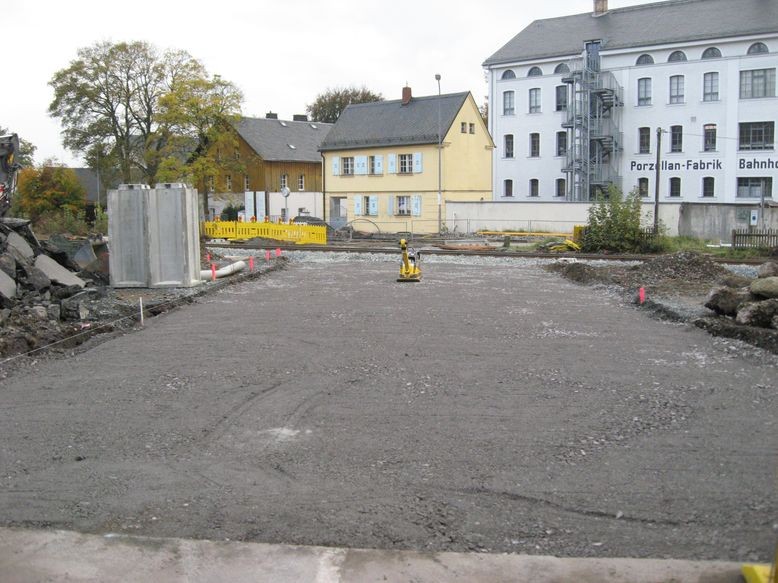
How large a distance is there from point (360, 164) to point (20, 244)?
44093 millimetres

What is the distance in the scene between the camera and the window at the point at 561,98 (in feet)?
205

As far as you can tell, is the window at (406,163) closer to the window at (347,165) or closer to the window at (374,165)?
the window at (374,165)

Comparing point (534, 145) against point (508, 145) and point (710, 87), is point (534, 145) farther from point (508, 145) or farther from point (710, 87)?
point (710, 87)

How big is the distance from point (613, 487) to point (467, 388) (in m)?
3.72

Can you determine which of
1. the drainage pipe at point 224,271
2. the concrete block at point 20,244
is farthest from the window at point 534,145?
the concrete block at point 20,244

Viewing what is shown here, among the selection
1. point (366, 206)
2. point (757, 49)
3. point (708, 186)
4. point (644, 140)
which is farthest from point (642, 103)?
point (366, 206)

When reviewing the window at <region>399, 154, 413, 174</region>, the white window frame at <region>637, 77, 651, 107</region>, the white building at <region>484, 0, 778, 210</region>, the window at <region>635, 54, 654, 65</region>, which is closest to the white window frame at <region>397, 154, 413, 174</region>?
the window at <region>399, 154, 413, 174</region>

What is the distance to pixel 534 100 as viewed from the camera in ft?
211

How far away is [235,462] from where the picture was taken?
753 cm

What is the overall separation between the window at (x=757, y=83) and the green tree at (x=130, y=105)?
Result: 111ft

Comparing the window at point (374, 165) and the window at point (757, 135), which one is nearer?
the window at point (757, 135)

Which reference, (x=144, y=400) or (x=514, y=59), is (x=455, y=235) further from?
(x=144, y=400)

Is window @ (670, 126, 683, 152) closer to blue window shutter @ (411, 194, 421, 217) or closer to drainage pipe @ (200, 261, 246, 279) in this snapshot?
blue window shutter @ (411, 194, 421, 217)

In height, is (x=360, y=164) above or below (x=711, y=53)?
below
